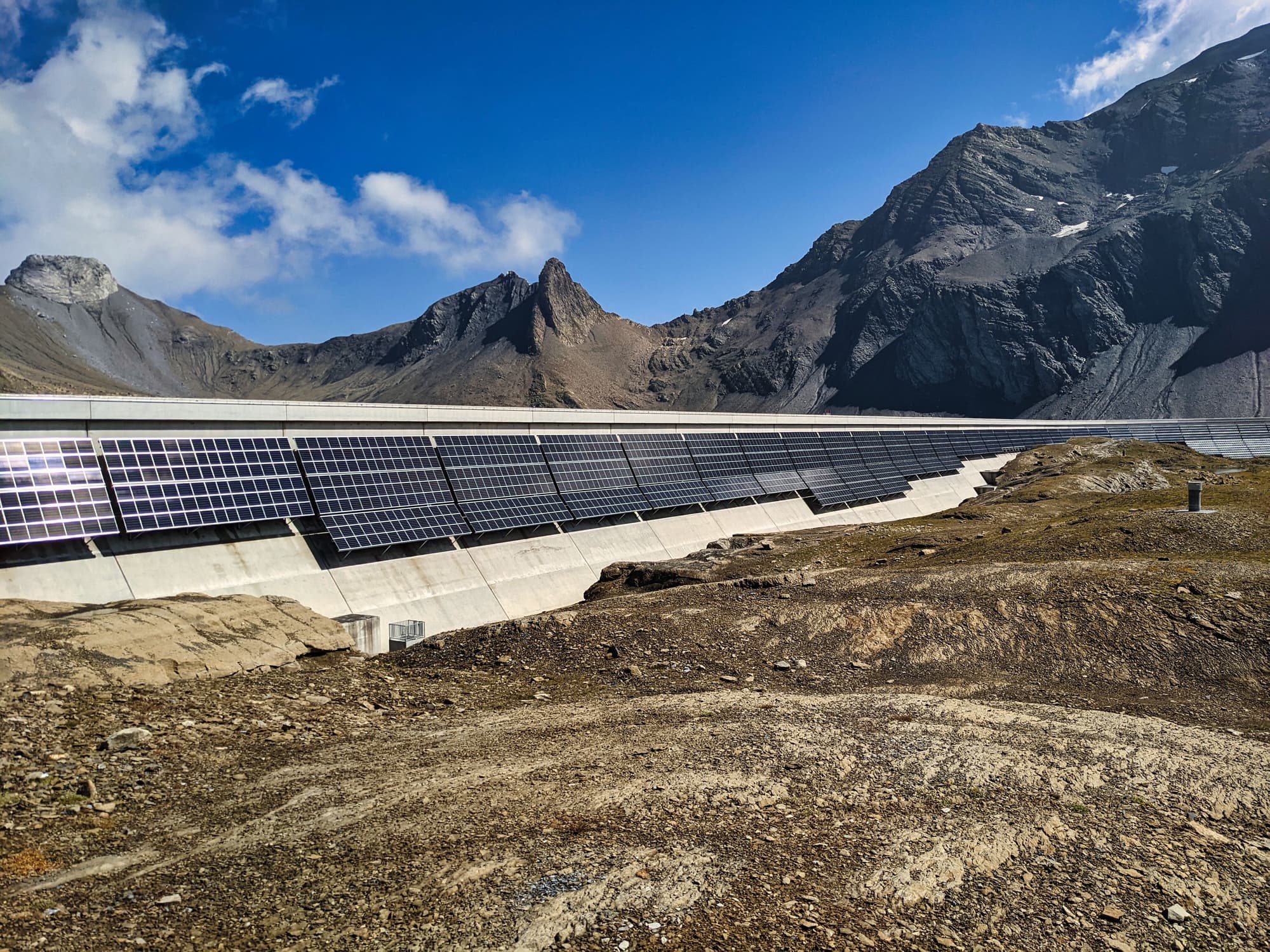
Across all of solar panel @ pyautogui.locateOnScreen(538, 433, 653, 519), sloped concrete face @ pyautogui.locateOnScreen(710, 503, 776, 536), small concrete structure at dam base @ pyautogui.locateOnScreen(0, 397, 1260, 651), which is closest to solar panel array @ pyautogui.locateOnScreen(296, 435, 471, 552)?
small concrete structure at dam base @ pyautogui.locateOnScreen(0, 397, 1260, 651)

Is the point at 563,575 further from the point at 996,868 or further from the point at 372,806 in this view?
the point at 996,868

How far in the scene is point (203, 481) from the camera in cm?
2642

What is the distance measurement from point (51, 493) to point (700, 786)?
2228 centimetres

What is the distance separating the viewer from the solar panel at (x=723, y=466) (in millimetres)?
47812

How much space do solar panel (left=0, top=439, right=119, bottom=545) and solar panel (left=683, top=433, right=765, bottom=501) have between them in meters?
31.6

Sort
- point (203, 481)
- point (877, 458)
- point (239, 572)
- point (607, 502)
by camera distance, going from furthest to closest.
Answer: point (877, 458), point (607, 502), point (203, 481), point (239, 572)

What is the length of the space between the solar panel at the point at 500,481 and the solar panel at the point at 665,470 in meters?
6.86

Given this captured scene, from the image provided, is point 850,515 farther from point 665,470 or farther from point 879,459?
point 665,470

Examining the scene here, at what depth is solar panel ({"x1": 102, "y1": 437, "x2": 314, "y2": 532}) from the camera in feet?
80.7

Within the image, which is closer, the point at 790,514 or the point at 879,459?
the point at 790,514

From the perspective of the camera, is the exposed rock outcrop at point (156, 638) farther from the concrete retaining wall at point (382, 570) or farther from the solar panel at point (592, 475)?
the solar panel at point (592, 475)

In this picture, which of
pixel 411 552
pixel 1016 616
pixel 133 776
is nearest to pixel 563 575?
pixel 411 552

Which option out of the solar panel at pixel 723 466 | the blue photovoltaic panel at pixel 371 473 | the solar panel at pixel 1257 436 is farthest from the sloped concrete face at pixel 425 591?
the solar panel at pixel 1257 436

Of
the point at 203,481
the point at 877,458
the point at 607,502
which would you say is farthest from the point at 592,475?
the point at 877,458
